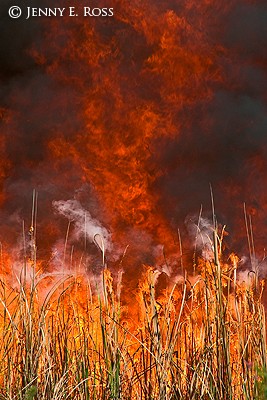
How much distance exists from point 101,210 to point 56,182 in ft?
3.18

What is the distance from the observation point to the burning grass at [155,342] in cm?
191

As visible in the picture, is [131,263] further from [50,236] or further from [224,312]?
[224,312]

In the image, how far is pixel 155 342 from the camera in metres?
1.94

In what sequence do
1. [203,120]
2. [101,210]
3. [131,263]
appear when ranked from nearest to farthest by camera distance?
1. [131,263]
2. [101,210]
3. [203,120]

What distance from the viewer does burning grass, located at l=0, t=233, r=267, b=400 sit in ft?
6.27

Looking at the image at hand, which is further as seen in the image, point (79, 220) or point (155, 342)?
point (79, 220)

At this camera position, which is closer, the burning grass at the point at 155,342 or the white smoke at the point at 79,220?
the burning grass at the point at 155,342

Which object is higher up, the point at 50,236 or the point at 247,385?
the point at 50,236

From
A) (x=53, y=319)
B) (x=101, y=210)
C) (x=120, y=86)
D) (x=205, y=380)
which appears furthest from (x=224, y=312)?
(x=120, y=86)

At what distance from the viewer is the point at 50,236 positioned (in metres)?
10.8

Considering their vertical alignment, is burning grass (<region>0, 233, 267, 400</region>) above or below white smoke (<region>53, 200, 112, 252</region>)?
below

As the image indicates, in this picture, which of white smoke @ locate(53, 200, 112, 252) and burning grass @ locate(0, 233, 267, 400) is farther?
white smoke @ locate(53, 200, 112, 252)

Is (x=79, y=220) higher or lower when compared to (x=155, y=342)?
higher

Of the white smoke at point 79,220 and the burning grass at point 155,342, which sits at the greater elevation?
the white smoke at point 79,220
